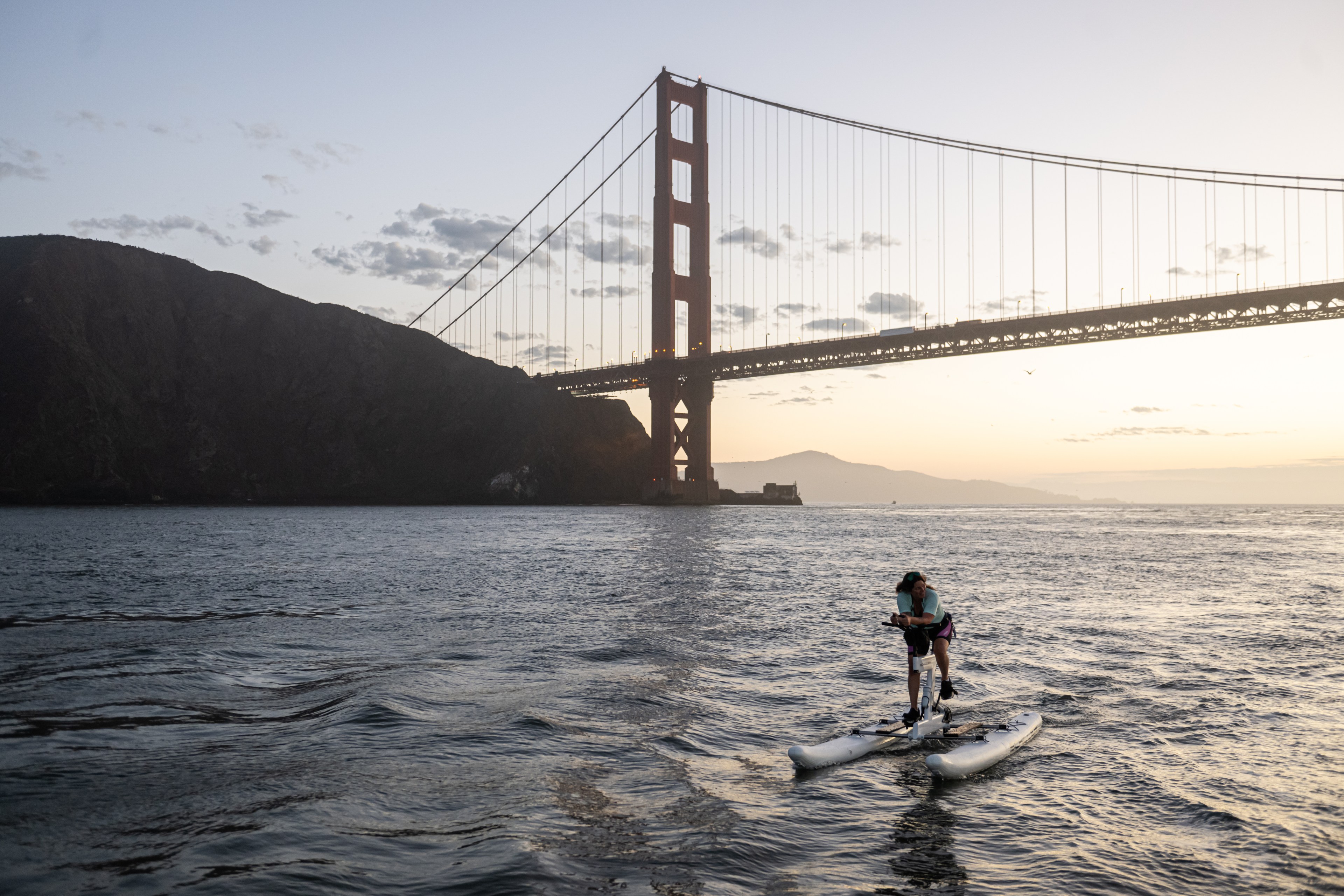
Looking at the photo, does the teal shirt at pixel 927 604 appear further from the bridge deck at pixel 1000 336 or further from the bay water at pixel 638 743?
the bridge deck at pixel 1000 336

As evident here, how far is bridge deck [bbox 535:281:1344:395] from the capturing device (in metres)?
62.7

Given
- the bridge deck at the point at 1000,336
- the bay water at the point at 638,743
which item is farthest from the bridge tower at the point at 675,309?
the bay water at the point at 638,743

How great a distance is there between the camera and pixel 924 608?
355 inches

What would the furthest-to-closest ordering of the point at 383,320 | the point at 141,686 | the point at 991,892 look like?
1. the point at 383,320
2. the point at 141,686
3. the point at 991,892

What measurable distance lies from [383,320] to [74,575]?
117255 mm

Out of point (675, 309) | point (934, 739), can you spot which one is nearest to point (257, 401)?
point (675, 309)

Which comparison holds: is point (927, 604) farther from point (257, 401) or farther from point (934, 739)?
point (257, 401)

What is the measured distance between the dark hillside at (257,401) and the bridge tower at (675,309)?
17956 millimetres

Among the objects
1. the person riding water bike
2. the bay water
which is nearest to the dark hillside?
the bay water

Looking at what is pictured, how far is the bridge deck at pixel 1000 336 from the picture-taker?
6266 cm

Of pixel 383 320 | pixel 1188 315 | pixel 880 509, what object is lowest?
pixel 880 509

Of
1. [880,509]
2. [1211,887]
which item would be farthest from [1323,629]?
[880,509]

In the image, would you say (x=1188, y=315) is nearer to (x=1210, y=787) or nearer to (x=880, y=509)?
(x=1210, y=787)

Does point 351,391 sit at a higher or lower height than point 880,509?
higher
